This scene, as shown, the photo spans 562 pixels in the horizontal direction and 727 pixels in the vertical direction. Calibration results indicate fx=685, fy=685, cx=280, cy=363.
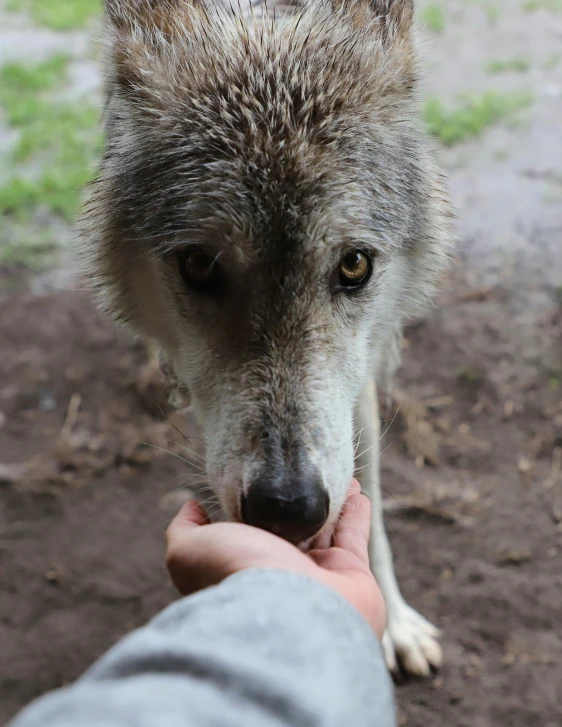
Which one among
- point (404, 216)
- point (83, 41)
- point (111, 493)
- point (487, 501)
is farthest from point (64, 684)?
point (83, 41)

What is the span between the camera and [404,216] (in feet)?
7.42

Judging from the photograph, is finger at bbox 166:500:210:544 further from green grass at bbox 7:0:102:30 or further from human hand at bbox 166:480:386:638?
green grass at bbox 7:0:102:30

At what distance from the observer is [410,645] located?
2869 millimetres

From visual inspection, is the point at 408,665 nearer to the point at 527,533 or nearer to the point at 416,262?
the point at 527,533

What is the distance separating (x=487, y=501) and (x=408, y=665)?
0.99 m

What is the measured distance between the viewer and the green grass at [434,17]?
22.9ft

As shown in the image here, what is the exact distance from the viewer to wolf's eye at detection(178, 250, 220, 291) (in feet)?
6.85

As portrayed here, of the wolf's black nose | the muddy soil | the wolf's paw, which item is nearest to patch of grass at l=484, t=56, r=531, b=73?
the muddy soil

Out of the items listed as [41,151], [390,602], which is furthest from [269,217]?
[41,151]

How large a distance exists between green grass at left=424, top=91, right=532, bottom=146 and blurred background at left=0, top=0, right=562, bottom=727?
0.06ft

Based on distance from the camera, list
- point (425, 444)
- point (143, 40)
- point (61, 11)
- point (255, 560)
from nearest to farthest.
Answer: point (255, 560)
point (143, 40)
point (425, 444)
point (61, 11)

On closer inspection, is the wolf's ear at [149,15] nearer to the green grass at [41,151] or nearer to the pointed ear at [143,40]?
the pointed ear at [143,40]

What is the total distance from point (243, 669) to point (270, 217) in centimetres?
127

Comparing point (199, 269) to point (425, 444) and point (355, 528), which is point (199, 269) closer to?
point (355, 528)
